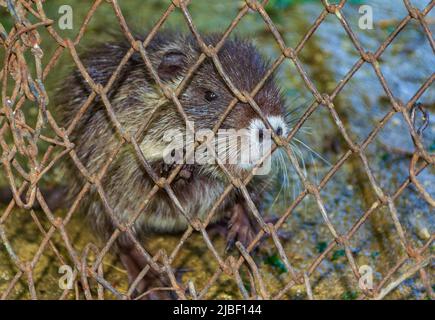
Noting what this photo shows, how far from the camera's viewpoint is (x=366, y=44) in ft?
20.2

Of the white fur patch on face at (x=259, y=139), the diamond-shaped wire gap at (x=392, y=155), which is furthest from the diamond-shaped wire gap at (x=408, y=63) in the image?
the white fur patch on face at (x=259, y=139)

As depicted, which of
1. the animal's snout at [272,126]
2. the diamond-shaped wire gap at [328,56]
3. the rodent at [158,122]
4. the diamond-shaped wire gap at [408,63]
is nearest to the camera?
the animal's snout at [272,126]

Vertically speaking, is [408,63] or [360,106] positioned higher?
[408,63]

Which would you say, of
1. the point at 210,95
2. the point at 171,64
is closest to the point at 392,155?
the point at 210,95

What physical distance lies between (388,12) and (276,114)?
3.49 meters

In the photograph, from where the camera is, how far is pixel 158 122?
146 inches

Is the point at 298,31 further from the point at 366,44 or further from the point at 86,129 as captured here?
the point at 86,129

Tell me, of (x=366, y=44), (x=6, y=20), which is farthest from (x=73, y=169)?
(x=366, y=44)

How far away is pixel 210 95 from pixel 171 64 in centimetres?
29

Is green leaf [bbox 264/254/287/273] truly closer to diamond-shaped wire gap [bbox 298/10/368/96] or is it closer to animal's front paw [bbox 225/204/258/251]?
animal's front paw [bbox 225/204/258/251]

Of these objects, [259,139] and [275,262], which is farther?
[275,262]

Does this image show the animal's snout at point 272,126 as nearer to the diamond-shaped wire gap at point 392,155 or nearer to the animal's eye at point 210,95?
the animal's eye at point 210,95

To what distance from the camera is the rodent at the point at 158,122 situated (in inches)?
143

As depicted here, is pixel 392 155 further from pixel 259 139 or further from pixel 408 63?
pixel 259 139
